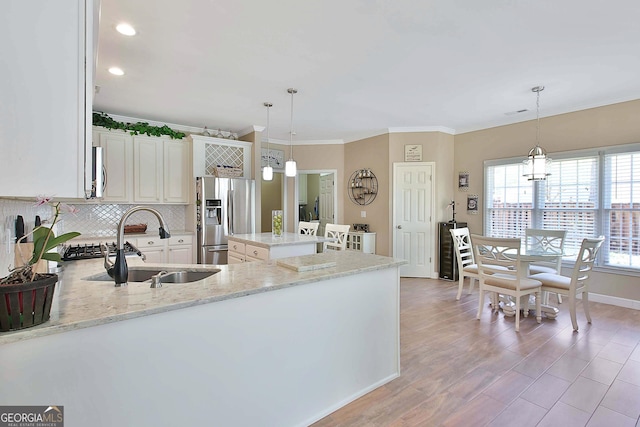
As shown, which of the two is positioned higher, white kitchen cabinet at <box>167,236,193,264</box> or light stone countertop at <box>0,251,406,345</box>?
light stone countertop at <box>0,251,406,345</box>

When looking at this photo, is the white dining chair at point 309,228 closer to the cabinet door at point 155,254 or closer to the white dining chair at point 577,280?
the cabinet door at point 155,254

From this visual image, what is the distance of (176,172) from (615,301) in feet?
21.0

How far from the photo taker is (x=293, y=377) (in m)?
1.75

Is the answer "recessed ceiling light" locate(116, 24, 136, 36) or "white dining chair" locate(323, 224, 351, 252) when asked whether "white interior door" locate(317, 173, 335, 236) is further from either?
"recessed ceiling light" locate(116, 24, 136, 36)

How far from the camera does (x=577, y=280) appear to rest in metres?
3.21

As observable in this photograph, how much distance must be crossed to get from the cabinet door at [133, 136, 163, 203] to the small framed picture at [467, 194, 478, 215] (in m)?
5.16

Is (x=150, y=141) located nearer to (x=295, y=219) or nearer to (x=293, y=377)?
(x=295, y=219)

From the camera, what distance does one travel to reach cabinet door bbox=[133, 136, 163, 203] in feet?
15.0

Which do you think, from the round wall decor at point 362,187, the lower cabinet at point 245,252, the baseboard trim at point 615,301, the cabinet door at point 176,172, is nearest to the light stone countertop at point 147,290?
the lower cabinet at point 245,252

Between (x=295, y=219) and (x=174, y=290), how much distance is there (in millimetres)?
5030

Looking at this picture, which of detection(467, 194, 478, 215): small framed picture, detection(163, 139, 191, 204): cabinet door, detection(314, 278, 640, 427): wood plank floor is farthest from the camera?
detection(467, 194, 478, 215): small framed picture

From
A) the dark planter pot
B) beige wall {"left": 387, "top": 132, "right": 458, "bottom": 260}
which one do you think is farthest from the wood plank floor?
beige wall {"left": 387, "top": 132, "right": 458, "bottom": 260}

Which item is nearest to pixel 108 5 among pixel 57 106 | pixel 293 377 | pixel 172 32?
pixel 172 32

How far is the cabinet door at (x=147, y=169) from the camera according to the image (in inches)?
181
